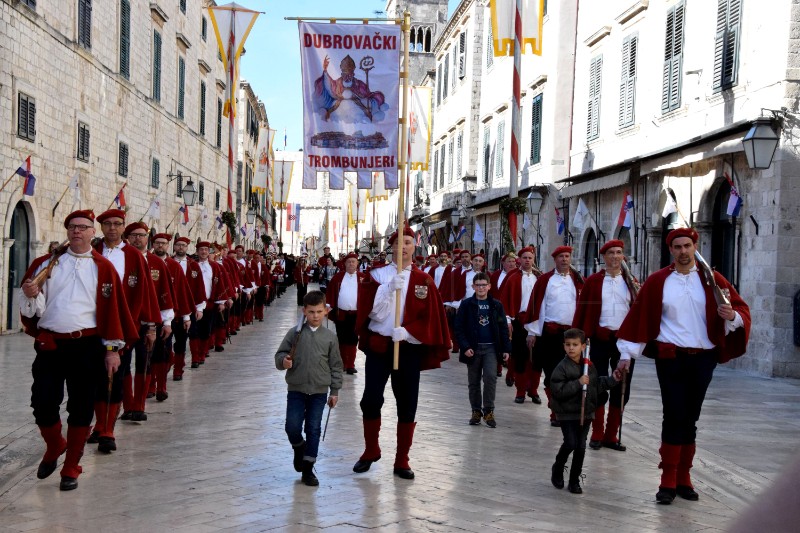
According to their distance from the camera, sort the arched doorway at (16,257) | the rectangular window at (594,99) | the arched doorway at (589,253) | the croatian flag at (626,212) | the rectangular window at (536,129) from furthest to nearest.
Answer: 1. the rectangular window at (536,129)
2. the arched doorway at (589,253)
3. the rectangular window at (594,99)
4. the croatian flag at (626,212)
5. the arched doorway at (16,257)

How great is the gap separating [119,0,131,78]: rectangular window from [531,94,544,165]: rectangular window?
37.8 feet

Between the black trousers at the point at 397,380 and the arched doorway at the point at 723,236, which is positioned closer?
the black trousers at the point at 397,380

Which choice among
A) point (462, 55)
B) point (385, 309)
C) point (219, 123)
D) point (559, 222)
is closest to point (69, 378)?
point (385, 309)

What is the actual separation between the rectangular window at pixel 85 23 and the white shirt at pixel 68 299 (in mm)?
16535

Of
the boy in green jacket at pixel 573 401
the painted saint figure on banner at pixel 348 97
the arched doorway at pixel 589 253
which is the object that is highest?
the painted saint figure on banner at pixel 348 97

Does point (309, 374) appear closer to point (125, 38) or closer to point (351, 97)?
point (351, 97)

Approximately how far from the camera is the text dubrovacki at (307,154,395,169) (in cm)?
916

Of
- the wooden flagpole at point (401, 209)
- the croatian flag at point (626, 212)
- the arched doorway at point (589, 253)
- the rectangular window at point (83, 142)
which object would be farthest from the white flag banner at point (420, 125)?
the wooden flagpole at point (401, 209)

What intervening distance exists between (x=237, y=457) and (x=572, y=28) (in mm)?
20940

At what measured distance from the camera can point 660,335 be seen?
7.12 meters

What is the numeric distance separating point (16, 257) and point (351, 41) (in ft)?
40.3

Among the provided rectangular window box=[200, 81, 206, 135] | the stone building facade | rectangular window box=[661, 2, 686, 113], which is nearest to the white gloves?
rectangular window box=[661, 2, 686, 113]

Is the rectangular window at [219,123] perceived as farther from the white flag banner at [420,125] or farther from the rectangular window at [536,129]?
the rectangular window at [536,129]

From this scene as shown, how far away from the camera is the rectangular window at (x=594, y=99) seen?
23438 millimetres
